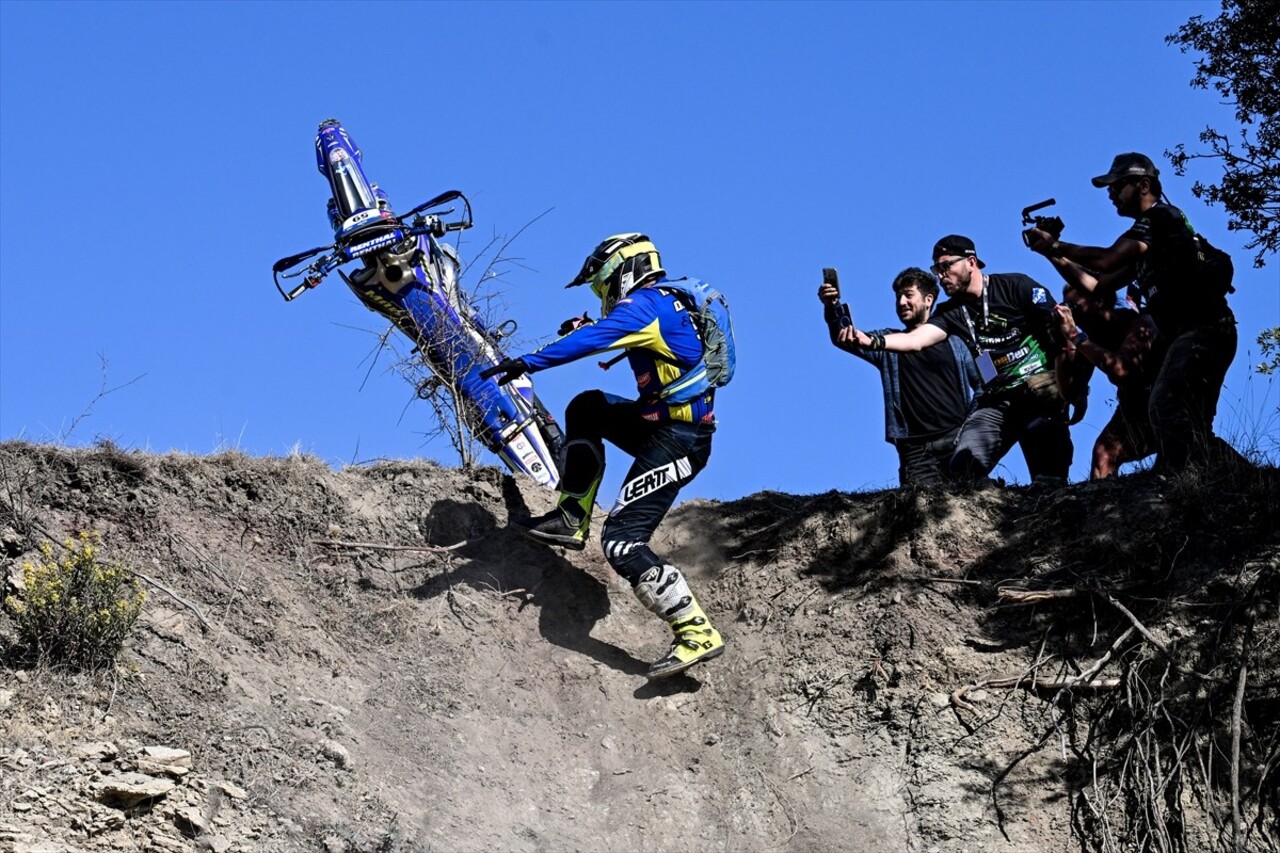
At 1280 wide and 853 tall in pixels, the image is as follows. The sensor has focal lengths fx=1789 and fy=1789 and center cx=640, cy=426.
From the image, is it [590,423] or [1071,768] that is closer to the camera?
[1071,768]

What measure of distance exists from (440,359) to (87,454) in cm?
283

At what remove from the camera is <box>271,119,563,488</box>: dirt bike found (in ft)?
39.8

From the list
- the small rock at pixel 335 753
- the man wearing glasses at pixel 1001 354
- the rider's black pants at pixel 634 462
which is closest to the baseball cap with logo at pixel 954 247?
the man wearing glasses at pixel 1001 354

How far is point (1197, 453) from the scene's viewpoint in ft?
32.7

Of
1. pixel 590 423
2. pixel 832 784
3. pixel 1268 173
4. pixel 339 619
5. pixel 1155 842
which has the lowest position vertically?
pixel 1155 842

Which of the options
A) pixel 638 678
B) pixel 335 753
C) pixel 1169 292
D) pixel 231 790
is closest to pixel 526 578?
pixel 638 678

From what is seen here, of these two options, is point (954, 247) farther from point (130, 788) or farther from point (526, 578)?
point (130, 788)

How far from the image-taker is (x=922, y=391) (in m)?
11.2

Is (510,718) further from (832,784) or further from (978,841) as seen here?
(978,841)

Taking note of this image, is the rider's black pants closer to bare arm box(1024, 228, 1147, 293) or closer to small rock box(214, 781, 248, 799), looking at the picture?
bare arm box(1024, 228, 1147, 293)

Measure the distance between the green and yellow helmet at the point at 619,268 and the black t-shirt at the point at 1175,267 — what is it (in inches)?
105

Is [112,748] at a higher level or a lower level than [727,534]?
lower

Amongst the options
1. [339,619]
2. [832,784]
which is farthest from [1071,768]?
[339,619]

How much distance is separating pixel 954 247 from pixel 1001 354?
2.33ft
